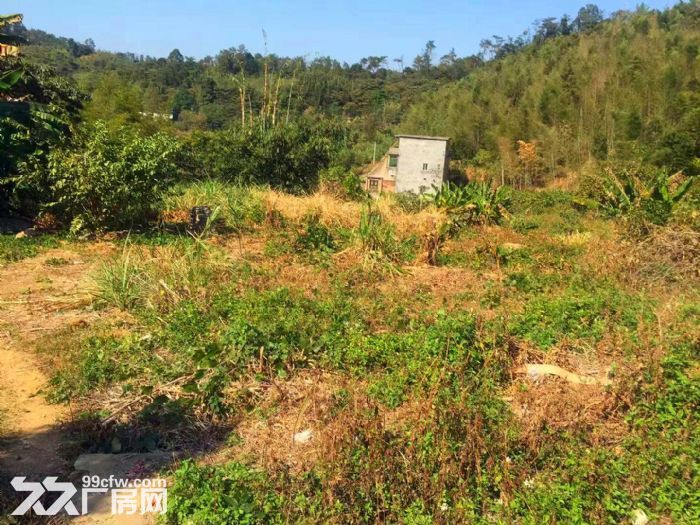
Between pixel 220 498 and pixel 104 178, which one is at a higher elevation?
pixel 104 178

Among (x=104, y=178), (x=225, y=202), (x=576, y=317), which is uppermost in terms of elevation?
(x=104, y=178)

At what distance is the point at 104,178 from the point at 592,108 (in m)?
22.6

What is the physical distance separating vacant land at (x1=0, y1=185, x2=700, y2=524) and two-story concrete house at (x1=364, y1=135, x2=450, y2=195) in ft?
74.3

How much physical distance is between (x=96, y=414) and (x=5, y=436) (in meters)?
0.51

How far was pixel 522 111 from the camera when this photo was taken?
1158 inches

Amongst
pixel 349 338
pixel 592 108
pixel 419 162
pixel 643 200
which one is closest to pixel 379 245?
pixel 349 338

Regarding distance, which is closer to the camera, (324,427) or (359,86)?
(324,427)

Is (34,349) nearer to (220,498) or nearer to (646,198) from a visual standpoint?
(220,498)

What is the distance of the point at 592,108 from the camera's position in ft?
82.2

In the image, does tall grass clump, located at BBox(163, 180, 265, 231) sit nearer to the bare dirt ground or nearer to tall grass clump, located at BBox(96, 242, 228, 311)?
the bare dirt ground

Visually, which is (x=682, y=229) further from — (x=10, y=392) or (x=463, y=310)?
(x=10, y=392)

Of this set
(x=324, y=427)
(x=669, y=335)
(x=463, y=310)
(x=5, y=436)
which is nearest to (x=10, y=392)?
(x=5, y=436)

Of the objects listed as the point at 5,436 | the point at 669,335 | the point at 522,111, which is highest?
the point at 522,111

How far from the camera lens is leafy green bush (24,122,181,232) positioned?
27.0 ft
